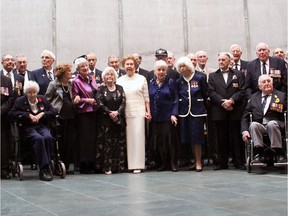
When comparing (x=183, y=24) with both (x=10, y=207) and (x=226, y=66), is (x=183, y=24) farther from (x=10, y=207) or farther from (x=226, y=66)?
(x=10, y=207)

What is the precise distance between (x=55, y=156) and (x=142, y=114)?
4.02 feet

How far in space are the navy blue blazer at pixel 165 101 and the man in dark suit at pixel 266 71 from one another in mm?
926

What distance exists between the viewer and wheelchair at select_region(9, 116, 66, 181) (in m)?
5.57

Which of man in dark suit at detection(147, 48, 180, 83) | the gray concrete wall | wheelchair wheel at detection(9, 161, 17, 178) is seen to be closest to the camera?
wheelchair wheel at detection(9, 161, 17, 178)

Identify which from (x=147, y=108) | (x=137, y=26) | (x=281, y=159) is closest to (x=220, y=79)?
(x=147, y=108)

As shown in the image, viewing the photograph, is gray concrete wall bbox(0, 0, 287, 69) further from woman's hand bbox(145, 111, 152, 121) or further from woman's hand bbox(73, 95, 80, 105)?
woman's hand bbox(145, 111, 152, 121)

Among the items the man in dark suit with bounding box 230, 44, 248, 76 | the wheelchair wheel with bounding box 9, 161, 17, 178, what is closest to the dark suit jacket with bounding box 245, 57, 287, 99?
the man in dark suit with bounding box 230, 44, 248, 76

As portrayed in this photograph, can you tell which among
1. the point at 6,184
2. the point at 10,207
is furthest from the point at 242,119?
the point at 10,207

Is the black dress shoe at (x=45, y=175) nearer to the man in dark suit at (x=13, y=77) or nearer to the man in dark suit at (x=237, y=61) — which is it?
the man in dark suit at (x=13, y=77)

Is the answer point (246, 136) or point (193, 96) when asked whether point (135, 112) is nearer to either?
point (193, 96)

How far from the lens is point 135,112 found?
6.30m

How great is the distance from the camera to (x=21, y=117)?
5602 mm

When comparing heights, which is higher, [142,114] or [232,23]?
[232,23]

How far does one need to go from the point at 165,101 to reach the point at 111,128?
778 mm
